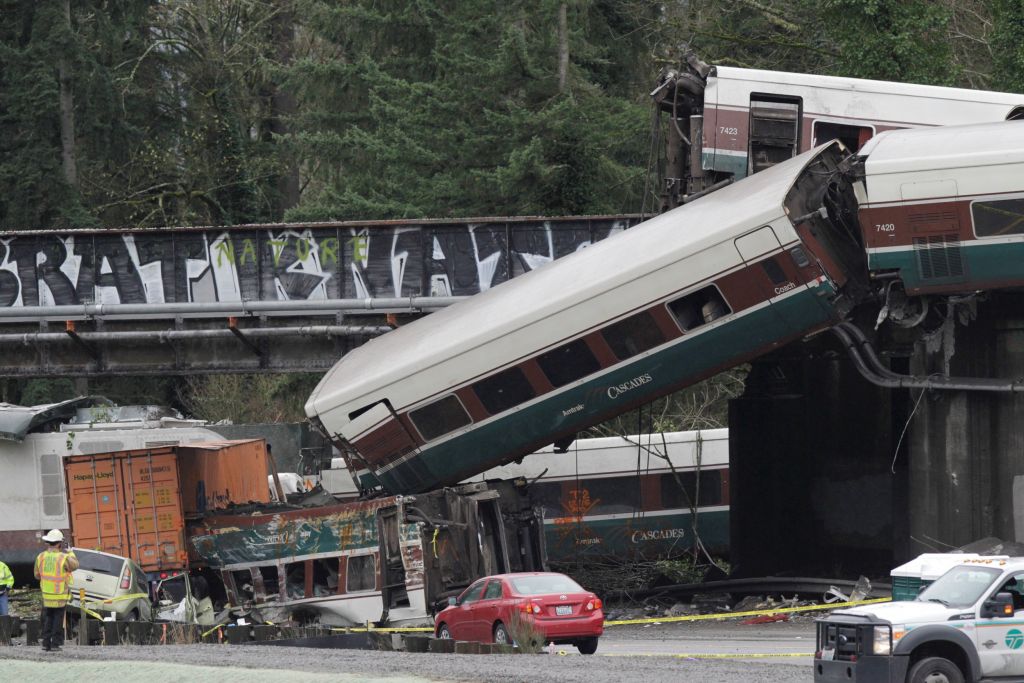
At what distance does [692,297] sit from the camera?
2295 cm

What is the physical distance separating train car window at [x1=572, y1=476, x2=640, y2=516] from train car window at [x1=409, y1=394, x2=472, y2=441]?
9.71 metres

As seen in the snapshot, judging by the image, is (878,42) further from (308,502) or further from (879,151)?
Answer: (308,502)

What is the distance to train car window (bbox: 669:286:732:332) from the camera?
2291cm

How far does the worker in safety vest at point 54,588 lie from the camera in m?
18.4

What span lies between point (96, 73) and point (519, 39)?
17.0 metres

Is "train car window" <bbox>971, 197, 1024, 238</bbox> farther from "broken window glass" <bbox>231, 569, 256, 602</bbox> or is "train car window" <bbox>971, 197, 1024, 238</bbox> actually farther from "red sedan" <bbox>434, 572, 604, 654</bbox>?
"broken window glass" <bbox>231, 569, 256, 602</bbox>

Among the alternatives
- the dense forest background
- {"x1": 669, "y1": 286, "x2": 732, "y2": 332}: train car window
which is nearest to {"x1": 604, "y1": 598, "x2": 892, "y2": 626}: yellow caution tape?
{"x1": 669, "y1": 286, "x2": 732, "y2": 332}: train car window

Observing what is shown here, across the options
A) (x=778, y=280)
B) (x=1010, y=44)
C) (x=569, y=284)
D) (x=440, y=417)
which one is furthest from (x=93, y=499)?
(x=1010, y=44)

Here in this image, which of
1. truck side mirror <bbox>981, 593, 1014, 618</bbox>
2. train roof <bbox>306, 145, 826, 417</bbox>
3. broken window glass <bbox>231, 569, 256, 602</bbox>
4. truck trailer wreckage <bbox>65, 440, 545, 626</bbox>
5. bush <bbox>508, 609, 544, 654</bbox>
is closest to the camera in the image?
truck side mirror <bbox>981, 593, 1014, 618</bbox>

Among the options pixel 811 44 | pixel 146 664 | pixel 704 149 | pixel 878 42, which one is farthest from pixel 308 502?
pixel 811 44

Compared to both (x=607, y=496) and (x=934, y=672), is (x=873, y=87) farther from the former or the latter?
(x=934, y=672)

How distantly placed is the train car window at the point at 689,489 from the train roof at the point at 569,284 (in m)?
8.86

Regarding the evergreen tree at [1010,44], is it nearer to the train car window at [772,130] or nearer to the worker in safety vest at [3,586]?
the train car window at [772,130]

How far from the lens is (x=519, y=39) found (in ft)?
146
